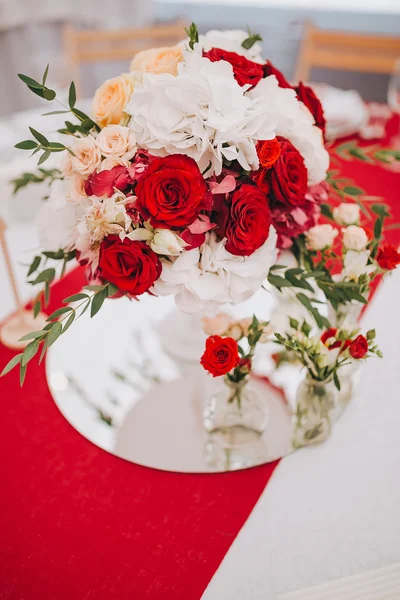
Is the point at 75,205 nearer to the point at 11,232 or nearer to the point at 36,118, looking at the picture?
the point at 11,232

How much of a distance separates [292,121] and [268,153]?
0.31 ft

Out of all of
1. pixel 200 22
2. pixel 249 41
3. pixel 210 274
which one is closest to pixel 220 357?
pixel 210 274

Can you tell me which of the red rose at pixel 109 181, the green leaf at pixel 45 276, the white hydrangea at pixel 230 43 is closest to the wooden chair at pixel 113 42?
the white hydrangea at pixel 230 43

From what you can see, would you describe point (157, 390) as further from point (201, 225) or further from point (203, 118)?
point (203, 118)

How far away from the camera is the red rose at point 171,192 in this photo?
0.67 m

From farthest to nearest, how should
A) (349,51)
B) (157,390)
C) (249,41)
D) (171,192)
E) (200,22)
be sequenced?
(200,22) < (349,51) < (157,390) < (249,41) < (171,192)

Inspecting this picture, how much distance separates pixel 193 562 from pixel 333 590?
0.64ft

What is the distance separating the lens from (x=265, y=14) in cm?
315

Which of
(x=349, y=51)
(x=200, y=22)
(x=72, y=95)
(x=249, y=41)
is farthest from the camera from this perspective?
(x=200, y=22)

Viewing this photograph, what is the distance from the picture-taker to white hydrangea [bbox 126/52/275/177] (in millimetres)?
684

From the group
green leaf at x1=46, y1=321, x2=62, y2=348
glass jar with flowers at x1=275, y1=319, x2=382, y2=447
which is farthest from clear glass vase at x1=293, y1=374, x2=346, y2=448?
green leaf at x1=46, y1=321, x2=62, y2=348

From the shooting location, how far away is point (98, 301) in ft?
2.36

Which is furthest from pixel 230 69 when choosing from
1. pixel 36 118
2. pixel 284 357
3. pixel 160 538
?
pixel 36 118

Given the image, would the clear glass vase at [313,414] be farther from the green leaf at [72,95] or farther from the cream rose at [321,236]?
the green leaf at [72,95]
